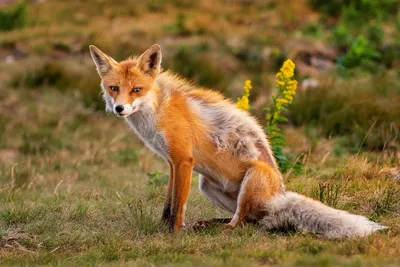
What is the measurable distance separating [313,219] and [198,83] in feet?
30.0

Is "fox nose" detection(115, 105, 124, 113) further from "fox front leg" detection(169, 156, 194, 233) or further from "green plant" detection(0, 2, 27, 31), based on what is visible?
"green plant" detection(0, 2, 27, 31)

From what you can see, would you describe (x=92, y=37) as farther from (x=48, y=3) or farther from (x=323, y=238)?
(x=323, y=238)

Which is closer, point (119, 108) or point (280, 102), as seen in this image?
point (119, 108)

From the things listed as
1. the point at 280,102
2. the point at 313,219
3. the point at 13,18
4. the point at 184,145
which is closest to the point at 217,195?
the point at 184,145

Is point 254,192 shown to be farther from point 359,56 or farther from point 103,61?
point 359,56

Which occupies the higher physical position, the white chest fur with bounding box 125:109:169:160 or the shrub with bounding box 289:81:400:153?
the white chest fur with bounding box 125:109:169:160

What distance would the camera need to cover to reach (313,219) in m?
6.55

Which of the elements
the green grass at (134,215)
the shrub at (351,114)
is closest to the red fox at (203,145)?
the green grass at (134,215)

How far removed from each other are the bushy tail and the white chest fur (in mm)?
1294

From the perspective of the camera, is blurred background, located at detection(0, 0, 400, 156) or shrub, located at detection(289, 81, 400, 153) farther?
blurred background, located at detection(0, 0, 400, 156)

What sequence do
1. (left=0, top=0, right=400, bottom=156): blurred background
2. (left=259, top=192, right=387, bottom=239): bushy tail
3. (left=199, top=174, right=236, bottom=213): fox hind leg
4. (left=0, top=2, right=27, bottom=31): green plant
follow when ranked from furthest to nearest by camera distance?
1. (left=0, top=2, right=27, bottom=31): green plant
2. (left=0, top=0, right=400, bottom=156): blurred background
3. (left=199, top=174, right=236, bottom=213): fox hind leg
4. (left=259, top=192, right=387, bottom=239): bushy tail

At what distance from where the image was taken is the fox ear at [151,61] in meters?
7.12

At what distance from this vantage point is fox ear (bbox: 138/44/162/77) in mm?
7117

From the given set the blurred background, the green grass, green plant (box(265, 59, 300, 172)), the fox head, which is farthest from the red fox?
the blurred background
